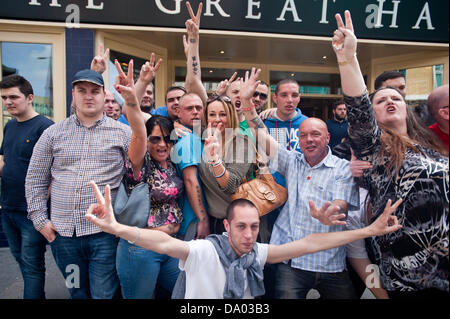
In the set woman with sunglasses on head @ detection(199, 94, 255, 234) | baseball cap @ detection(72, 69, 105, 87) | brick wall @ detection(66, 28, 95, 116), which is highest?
brick wall @ detection(66, 28, 95, 116)

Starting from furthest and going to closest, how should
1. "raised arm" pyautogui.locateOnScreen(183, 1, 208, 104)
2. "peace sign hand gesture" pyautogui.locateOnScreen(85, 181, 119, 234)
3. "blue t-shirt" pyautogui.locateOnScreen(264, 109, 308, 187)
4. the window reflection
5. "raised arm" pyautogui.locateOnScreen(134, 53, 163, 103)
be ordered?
the window reflection
"blue t-shirt" pyautogui.locateOnScreen(264, 109, 308, 187)
"raised arm" pyautogui.locateOnScreen(183, 1, 208, 104)
"raised arm" pyautogui.locateOnScreen(134, 53, 163, 103)
"peace sign hand gesture" pyautogui.locateOnScreen(85, 181, 119, 234)

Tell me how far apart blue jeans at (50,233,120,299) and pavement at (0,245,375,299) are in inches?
42.5

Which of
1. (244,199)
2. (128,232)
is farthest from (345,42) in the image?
(128,232)

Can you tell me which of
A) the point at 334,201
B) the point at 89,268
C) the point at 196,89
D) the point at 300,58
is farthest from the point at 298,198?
the point at 300,58

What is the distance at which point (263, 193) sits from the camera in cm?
195

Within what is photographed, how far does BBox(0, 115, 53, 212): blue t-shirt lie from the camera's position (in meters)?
2.35

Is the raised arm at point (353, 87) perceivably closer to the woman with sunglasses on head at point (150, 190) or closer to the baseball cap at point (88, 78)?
the woman with sunglasses on head at point (150, 190)

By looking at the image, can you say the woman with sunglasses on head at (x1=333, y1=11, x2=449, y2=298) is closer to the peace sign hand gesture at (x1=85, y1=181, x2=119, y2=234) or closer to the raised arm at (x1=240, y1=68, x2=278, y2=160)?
the raised arm at (x1=240, y1=68, x2=278, y2=160)

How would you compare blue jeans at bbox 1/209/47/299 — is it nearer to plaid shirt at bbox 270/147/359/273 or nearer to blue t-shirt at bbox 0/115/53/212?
blue t-shirt at bbox 0/115/53/212

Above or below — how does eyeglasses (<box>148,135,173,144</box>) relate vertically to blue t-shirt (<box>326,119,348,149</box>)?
below

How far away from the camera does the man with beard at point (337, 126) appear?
2773 mm

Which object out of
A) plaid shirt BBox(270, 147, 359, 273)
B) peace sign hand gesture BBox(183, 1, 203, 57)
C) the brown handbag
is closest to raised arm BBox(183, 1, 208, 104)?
peace sign hand gesture BBox(183, 1, 203, 57)

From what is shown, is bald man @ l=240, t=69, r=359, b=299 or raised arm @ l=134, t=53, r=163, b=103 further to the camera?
raised arm @ l=134, t=53, r=163, b=103

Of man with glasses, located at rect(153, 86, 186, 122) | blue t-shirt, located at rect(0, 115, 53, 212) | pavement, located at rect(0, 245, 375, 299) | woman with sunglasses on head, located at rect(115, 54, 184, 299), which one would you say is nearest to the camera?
woman with sunglasses on head, located at rect(115, 54, 184, 299)
